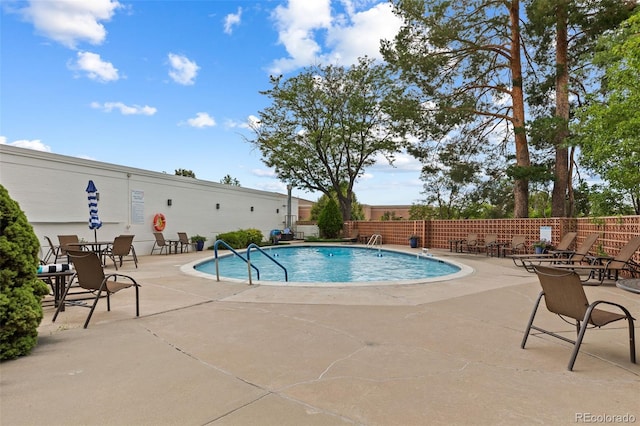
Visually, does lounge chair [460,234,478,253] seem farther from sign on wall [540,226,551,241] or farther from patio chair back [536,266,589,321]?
patio chair back [536,266,589,321]

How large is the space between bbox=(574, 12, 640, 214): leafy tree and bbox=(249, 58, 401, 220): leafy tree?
40.2 ft

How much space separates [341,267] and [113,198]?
8364 mm

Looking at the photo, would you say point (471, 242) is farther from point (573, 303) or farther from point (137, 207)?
point (137, 207)

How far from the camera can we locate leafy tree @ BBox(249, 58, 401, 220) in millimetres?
21875

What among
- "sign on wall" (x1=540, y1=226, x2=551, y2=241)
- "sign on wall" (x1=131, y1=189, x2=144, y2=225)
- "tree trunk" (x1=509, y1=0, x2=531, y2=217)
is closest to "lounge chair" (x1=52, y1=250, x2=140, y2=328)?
"sign on wall" (x1=131, y1=189, x2=144, y2=225)

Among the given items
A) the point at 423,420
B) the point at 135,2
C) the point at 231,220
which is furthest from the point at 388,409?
the point at 231,220

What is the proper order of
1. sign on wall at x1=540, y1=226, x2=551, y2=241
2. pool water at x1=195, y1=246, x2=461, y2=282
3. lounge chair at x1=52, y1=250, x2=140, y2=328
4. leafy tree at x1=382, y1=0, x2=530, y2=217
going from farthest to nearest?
leafy tree at x1=382, y1=0, x2=530, y2=217 → sign on wall at x1=540, y1=226, x2=551, y2=241 → pool water at x1=195, y1=246, x2=461, y2=282 → lounge chair at x1=52, y1=250, x2=140, y2=328

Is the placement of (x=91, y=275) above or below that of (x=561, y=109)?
below

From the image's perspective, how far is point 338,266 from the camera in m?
12.4

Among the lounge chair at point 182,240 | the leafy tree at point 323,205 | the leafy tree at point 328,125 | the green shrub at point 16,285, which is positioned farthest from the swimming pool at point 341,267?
the leafy tree at point 323,205

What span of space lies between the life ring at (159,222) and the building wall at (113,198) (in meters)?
0.15

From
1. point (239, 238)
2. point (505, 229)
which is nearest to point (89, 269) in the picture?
point (239, 238)

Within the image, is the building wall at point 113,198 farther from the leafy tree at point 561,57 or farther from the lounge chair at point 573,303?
the leafy tree at point 561,57

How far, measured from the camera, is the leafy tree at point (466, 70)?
14.4 m
